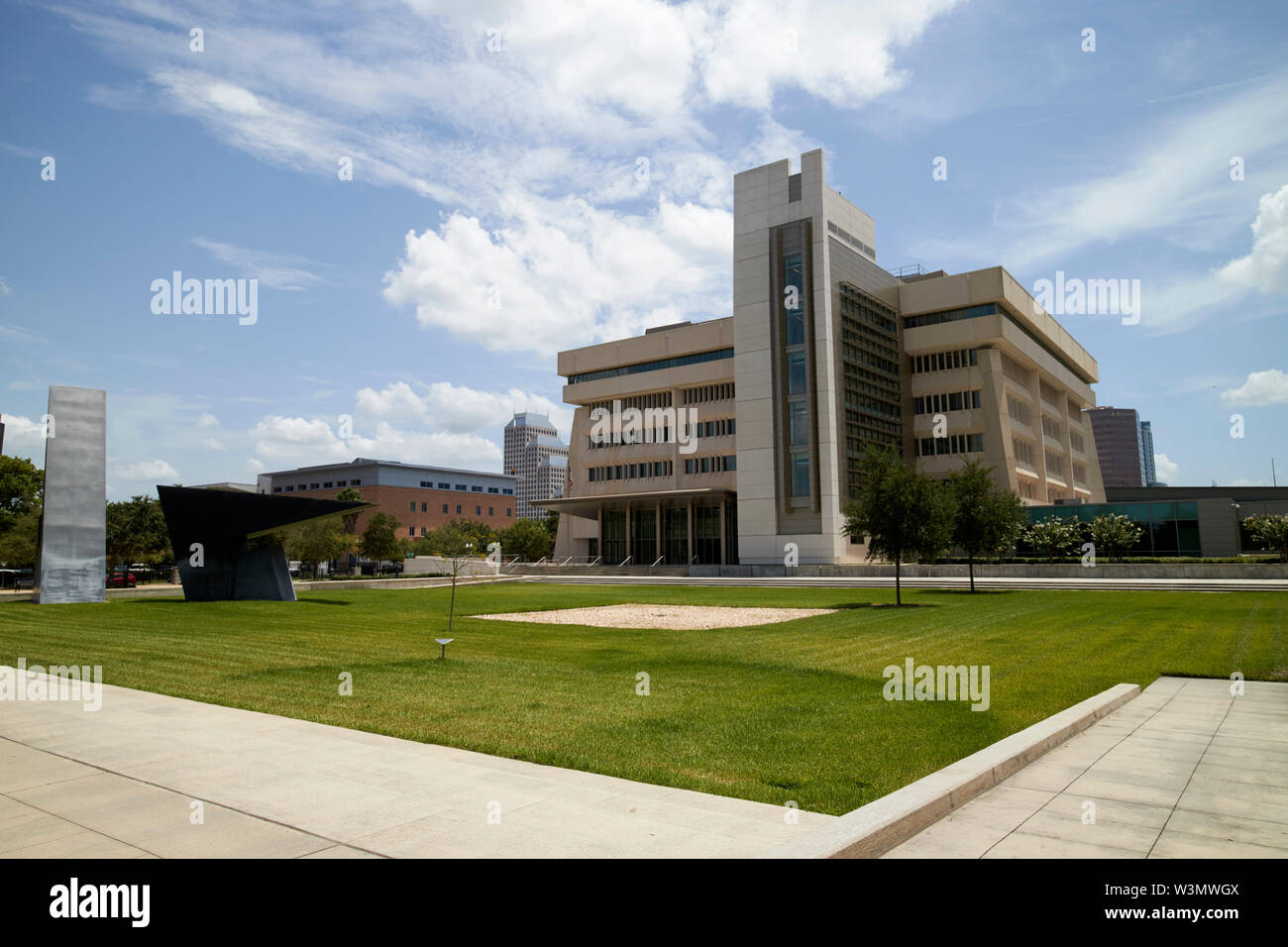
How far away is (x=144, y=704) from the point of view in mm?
10734

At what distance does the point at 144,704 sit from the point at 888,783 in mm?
9892

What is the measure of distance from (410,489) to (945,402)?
84.5 m

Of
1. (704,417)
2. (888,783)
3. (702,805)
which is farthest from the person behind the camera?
(704,417)

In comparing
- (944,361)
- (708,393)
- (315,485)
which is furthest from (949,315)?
(315,485)

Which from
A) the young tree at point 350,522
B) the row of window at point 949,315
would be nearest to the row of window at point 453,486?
the young tree at point 350,522

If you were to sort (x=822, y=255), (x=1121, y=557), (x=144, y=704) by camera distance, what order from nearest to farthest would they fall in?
1. (x=144, y=704)
2. (x=1121, y=557)
3. (x=822, y=255)

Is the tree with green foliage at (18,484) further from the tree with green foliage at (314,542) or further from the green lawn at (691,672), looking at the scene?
the green lawn at (691,672)

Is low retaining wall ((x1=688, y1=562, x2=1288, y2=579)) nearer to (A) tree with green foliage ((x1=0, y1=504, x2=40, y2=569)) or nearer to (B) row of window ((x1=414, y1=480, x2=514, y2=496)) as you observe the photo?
(A) tree with green foliage ((x1=0, y1=504, x2=40, y2=569))

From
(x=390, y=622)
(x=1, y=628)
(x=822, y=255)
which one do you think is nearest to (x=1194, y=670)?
(x=390, y=622)

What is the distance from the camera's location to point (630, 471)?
3307 inches

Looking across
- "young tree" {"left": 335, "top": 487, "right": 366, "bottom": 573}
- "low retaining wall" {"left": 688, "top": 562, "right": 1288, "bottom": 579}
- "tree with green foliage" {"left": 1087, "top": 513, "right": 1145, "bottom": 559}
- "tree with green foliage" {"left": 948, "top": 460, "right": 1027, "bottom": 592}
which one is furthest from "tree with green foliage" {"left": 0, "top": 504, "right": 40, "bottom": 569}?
"tree with green foliage" {"left": 1087, "top": 513, "right": 1145, "bottom": 559}

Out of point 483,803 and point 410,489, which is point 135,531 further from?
point 483,803
